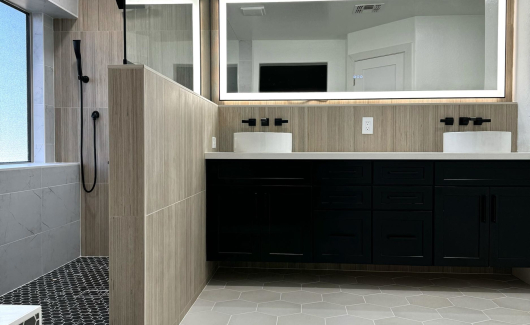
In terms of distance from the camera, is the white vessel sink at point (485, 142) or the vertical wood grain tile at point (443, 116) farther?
the vertical wood grain tile at point (443, 116)

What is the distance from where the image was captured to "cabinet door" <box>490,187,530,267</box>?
100 inches

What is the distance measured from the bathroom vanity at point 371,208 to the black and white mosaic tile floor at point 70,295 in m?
0.73

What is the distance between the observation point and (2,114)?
114 inches

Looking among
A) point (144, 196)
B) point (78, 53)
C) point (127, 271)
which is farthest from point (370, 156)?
point (78, 53)

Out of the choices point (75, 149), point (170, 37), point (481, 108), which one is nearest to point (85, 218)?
point (75, 149)

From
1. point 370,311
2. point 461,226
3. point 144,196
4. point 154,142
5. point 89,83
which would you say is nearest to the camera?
point 144,196

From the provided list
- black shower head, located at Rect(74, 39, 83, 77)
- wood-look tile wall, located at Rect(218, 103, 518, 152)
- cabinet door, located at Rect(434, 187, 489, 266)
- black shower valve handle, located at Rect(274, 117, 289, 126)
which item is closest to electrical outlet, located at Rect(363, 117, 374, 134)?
wood-look tile wall, located at Rect(218, 103, 518, 152)

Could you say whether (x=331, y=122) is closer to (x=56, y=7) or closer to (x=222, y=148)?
(x=222, y=148)

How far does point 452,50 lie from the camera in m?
3.02

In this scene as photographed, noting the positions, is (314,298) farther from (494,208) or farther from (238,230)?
(494,208)

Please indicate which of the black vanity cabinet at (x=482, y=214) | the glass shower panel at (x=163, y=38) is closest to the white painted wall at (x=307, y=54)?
the glass shower panel at (x=163, y=38)

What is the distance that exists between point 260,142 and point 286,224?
617mm

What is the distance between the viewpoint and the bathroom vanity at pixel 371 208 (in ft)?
8.38

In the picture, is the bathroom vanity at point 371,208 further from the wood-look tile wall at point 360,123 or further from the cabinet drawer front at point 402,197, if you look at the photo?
the wood-look tile wall at point 360,123
